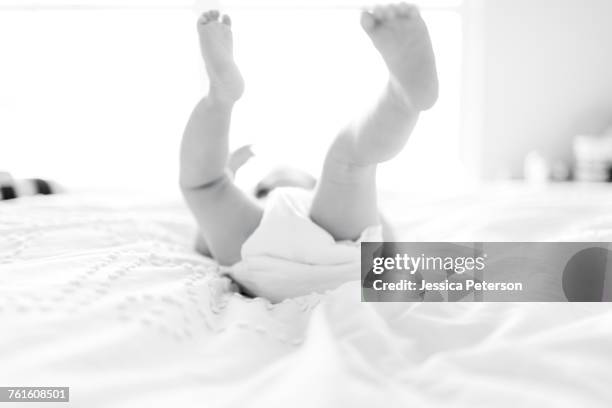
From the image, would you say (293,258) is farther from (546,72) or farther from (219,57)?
(546,72)

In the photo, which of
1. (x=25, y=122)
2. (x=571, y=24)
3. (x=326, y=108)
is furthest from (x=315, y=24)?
(x=25, y=122)

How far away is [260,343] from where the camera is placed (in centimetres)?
56

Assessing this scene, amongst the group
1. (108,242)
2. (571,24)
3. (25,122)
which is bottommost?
(108,242)

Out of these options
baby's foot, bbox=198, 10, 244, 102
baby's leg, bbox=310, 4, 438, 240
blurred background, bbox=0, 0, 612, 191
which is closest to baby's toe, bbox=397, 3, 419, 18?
baby's leg, bbox=310, 4, 438, 240

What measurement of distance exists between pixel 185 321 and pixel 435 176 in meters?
2.67

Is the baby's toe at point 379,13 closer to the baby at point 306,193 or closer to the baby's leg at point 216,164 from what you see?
the baby at point 306,193

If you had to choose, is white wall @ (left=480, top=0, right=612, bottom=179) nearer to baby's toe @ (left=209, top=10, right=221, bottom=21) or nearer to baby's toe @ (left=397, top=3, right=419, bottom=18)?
baby's toe @ (left=209, top=10, right=221, bottom=21)

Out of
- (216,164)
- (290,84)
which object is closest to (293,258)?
(216,164)

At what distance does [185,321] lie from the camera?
1.89ft

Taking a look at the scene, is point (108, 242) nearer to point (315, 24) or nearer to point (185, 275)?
point (185, 275)

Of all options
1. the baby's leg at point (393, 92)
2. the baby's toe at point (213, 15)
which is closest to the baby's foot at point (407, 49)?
the baby's leg at point (393, 92)

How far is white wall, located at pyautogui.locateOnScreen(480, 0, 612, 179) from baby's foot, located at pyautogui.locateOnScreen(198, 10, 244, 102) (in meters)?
2.23

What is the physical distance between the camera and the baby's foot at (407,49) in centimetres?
70

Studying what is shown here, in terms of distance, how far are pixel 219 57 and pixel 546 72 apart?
7.97 ft
